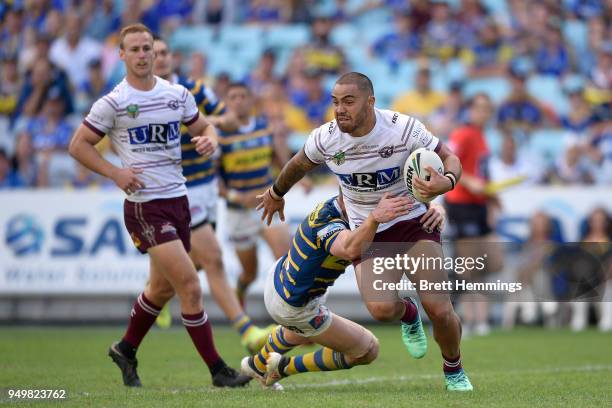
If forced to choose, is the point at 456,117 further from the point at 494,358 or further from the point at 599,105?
the point at 494,358

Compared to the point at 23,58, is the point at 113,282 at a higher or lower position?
lower

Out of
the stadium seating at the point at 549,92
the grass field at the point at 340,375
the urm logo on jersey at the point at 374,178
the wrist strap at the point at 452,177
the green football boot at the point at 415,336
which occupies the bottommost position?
the grass field at the point at 340,375

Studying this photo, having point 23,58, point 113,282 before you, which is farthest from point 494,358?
point 23,58

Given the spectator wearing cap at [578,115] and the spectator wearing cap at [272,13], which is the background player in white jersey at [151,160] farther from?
the spectator wearing cap at [272,13]

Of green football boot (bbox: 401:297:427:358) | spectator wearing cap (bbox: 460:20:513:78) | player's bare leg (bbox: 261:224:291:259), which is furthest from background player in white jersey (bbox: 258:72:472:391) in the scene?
spectator wearing cap (bbox: 460:20:513:78)

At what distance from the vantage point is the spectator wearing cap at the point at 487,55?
19156 millimetres

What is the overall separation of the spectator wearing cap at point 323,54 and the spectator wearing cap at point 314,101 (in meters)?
0.81

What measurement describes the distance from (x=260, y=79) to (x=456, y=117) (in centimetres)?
362

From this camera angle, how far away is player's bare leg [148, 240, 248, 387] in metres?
7.91

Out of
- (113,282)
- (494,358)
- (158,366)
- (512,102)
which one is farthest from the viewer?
(512,102)

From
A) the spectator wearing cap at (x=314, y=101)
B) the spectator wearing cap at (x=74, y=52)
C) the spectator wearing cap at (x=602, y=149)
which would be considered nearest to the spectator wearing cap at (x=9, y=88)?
the spectator wearing cap at (x=74, y=52)

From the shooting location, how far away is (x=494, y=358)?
10.7 meters

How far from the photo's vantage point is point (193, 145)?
394 inches

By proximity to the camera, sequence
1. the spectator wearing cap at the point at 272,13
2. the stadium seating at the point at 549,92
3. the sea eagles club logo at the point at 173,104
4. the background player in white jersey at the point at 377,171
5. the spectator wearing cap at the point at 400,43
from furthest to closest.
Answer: the spectator wearing cap at the point at 272,13, the spectator wearing cap at the point at 400,43, the stadium seating at the point at 549,92, the sea eagles club logo at the point at 173,104, the background player in white jersey at the point at 377,171
